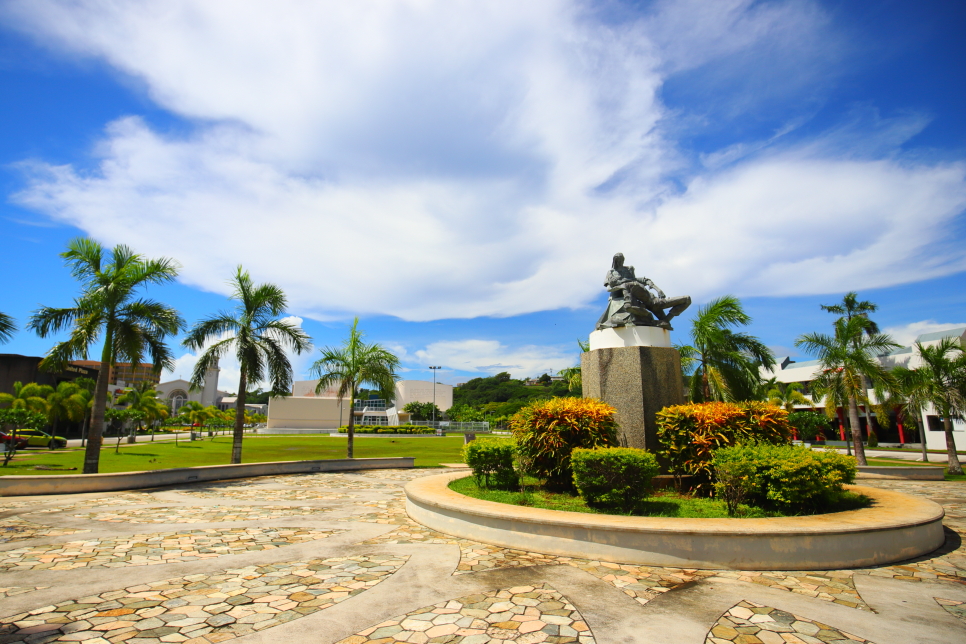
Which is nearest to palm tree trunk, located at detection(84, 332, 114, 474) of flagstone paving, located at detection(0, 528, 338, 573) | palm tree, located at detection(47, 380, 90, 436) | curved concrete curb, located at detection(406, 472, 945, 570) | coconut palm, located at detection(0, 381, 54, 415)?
Answer: flagstone paving, located at detection(0, 528, 338, 573)

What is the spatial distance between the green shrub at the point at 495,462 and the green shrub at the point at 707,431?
2.86m

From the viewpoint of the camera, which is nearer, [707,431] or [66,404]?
[707,431]

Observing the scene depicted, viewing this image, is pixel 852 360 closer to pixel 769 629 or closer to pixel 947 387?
pixel 947 387

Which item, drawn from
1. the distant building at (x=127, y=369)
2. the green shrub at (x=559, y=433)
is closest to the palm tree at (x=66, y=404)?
the distant building at (x=127, y=369)

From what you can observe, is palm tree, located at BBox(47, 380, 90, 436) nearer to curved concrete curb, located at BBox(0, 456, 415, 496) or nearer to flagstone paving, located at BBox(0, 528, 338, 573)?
curved concrete curb, located at BBox(0, 456, 415, 496)

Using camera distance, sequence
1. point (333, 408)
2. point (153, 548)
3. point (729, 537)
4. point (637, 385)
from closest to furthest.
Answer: point (729, 537) → point (153, 548) → point (637, 385) → point (333, 408)

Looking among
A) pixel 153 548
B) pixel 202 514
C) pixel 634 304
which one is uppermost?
pixel 634 304

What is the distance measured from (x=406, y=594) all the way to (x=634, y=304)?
23.7 ft

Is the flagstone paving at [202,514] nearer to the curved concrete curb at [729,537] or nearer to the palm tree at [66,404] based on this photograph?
the curved concrete curb at [729,537]

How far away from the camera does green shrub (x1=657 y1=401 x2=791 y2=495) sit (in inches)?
339

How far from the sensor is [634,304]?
10.5 metres

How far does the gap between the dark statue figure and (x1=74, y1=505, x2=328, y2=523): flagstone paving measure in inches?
278

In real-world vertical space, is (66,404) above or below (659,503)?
above

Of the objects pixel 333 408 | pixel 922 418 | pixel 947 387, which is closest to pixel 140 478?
pixel 947 387
